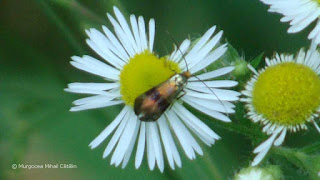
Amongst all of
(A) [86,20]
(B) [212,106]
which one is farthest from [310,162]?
(A) [86,20]

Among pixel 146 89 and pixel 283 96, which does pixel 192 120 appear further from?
pixel 283 96

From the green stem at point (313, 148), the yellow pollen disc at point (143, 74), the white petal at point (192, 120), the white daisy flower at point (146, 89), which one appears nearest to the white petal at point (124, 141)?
the white daisy flower at point (146, 89)

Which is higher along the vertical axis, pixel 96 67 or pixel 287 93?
pixel 96 67

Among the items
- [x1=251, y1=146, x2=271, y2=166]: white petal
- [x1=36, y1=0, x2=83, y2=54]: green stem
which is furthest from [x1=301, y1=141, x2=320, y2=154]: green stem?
[x1=36, y1=0, x2=83, y2=54]: green stem

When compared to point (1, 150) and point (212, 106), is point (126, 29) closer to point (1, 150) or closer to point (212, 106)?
point (212, 106)

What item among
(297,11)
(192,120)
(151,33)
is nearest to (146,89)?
(192,120)

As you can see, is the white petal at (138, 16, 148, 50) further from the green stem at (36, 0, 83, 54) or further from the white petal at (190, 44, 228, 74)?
the green stem at (36, 0, 83, 54)
